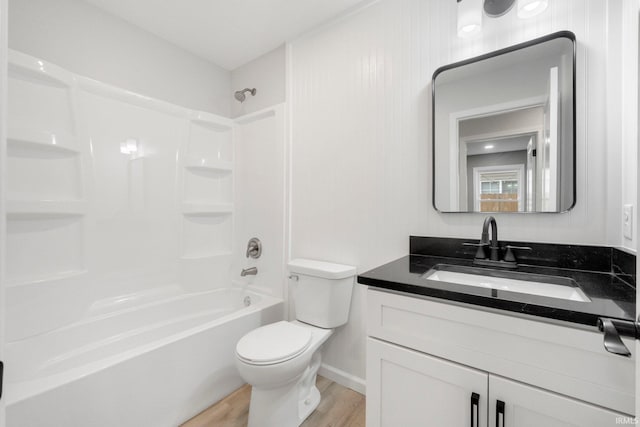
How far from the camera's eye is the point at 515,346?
781 mm

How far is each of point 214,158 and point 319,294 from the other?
1.50m

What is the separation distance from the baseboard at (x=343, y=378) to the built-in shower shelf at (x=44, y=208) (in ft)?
6.06

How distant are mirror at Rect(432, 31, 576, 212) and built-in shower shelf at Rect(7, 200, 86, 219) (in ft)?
6.81

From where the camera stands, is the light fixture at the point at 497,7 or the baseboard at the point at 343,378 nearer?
the light fixture at the point at 497,7

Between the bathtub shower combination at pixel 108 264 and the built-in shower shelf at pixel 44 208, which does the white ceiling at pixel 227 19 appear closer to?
the bathtub shower combination at pixel 108 264

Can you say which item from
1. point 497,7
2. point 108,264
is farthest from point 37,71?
point 497,7

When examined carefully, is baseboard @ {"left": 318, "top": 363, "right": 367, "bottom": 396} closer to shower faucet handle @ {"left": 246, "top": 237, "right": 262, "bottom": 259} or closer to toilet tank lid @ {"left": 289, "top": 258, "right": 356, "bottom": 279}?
toilet tank lid @ {"left": 289, "top": 258, "right": 356, "bottom": 279}

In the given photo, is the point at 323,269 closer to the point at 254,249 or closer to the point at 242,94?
the point at 254,249

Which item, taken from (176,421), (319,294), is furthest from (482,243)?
(176,421)

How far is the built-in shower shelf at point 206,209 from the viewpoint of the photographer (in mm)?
2213

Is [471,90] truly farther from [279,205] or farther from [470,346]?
[279,205]

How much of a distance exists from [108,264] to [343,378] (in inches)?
67.2

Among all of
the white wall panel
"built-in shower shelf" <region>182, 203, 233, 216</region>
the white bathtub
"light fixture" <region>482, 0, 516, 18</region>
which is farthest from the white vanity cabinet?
"built-in shower shelf" <region>182, 203, 233, 216</region>

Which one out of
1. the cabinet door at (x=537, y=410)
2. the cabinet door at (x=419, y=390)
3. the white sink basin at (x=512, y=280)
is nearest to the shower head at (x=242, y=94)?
the white sink basin at (x=512, y=280)
